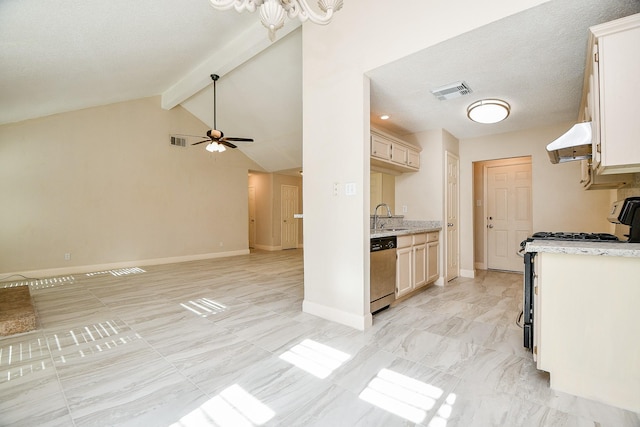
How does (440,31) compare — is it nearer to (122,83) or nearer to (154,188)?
(122,83)

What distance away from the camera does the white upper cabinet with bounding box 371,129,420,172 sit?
3568mm

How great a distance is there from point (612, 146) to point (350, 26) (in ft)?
7.81

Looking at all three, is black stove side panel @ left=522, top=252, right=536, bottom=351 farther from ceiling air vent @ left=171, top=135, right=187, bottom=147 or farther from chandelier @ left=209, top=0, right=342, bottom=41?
ceiling air vent @ left=171, top=135, right=187, bottom=147

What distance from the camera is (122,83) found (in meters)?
4.81

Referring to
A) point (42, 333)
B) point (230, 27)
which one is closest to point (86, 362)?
point (42, 333)

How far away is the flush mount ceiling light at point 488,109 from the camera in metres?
3.33

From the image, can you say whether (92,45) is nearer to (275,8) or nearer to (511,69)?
(275,8)

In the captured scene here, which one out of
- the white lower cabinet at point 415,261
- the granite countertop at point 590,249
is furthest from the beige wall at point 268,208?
the granite countertop at point 590,249

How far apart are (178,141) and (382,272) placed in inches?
238

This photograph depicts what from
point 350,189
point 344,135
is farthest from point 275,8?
point 350,189

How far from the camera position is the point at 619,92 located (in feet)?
5.40

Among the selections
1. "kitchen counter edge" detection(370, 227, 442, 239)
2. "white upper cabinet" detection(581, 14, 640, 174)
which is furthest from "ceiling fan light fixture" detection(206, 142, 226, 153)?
"white upper cabinet" detection(581, 14, 640, 174)

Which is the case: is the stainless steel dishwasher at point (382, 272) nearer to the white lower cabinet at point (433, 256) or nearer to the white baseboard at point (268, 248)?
the white lower cabinet at point (433, 256)

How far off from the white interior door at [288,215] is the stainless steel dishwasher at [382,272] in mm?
6290
